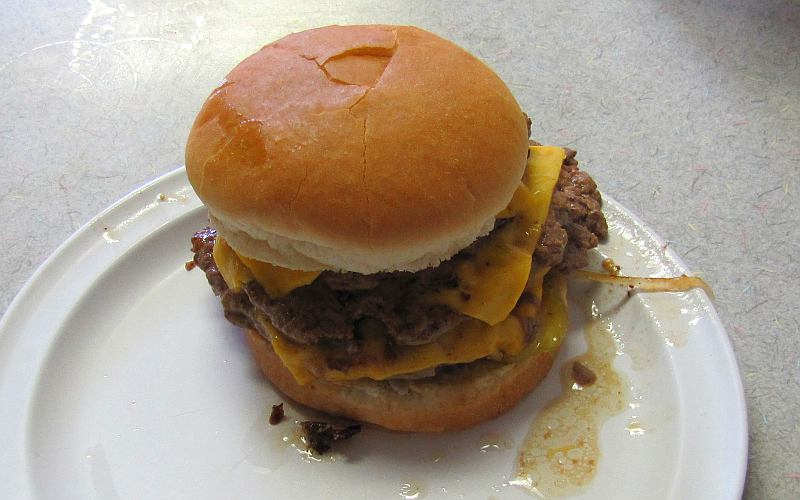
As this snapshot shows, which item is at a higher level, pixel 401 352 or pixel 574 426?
pixel 401 352

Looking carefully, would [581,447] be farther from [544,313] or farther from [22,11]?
[22,11]

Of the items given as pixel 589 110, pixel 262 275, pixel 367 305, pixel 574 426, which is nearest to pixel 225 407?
pixel 262 275

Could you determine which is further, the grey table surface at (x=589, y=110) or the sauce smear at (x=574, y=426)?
the grey table surface at (x=589, y=110)

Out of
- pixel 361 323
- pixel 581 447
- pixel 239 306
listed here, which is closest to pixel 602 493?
pixel 581 447

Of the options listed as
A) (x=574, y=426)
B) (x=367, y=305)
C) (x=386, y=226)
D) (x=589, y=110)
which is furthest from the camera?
(x=589, y=110)

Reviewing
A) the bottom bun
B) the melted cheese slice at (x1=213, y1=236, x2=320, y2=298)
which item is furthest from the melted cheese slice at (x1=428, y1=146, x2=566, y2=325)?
the melted cheese slice at (x1=213, y1=236, x2=320, y2=298)

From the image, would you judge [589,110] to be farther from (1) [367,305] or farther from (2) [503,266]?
(1) [367,305]

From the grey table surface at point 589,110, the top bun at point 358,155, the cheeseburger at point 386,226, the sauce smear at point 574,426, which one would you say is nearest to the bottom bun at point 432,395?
the cheeseburger at point 386,226

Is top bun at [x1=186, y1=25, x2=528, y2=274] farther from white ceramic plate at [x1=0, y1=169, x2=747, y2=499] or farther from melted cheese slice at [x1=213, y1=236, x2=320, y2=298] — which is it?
white ceramic plate at [x1=0, y1=169, x2=747, y2=499]

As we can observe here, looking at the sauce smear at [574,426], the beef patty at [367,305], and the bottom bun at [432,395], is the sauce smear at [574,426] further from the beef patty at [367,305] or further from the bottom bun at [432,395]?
the beef patty at [367,305]
